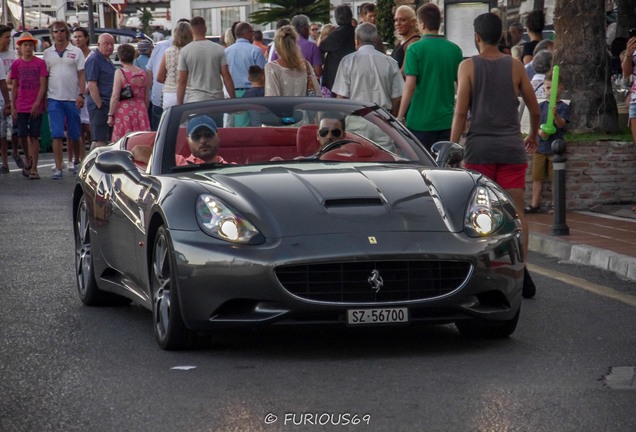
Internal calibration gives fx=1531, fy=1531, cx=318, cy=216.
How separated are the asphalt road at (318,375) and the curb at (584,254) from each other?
1.20m

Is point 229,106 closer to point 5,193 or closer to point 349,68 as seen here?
point 349,68

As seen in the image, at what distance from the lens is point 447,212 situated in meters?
7.12

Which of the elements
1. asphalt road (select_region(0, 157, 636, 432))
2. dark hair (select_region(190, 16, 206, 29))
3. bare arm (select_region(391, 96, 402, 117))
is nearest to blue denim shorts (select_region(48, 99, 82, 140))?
dark hair (select_region(190, 16, 206, 29))

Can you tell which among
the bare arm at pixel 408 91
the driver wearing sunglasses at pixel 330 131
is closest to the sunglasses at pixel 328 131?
the driver wearing sunglasses at pixel 330 131

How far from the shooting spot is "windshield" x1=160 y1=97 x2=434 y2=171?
26.5 feet

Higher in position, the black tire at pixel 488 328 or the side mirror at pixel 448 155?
the side mirror at pixel 448 155

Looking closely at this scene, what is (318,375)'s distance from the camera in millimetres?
6469

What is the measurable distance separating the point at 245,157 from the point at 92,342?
1.35 meters

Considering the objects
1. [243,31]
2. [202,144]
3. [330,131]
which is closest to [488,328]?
[330,131]

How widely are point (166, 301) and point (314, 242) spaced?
87 centimetres

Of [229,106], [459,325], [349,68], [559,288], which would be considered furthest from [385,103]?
[459,325]

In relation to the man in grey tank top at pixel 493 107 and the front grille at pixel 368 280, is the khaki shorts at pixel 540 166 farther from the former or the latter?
the front grille at pixel 368 280

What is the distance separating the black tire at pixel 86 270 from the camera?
892cm

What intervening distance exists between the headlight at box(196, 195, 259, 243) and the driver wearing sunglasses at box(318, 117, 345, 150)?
1.31m
